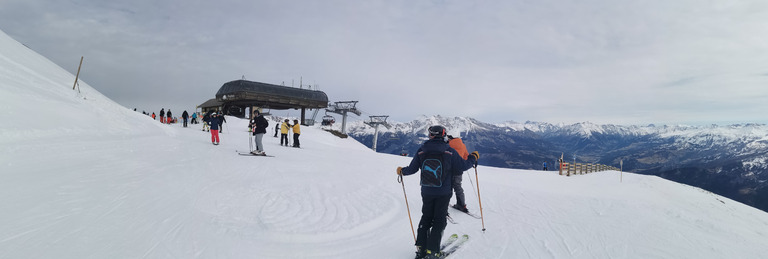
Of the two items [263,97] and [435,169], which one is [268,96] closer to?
[263,97]

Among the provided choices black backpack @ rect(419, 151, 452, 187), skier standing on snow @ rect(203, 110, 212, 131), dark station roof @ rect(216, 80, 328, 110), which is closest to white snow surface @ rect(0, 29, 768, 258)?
black backpack @ rect(419, 151, 452, 187)

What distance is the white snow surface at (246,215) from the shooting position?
14.1 feet

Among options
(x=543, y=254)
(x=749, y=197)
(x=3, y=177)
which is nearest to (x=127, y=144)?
(x=3, y=177)

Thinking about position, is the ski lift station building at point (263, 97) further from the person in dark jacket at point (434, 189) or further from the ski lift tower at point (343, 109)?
the person in dark jacket at point (434, 189)

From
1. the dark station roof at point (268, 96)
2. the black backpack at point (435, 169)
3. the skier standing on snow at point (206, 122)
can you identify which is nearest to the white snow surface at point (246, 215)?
the black backpack at point (435, 169)

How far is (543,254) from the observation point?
196 inches

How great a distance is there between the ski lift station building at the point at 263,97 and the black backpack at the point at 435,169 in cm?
4658

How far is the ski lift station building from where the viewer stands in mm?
46125

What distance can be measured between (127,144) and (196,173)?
5440 mm

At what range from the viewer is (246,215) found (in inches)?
229

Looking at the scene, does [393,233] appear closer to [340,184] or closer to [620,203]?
[340,184]

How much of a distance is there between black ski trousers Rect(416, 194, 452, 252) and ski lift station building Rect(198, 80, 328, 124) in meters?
46.6

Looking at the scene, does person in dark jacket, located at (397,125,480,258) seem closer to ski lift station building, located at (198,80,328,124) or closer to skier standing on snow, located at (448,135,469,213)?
skier standing on snow, located at (448,135,469,213)

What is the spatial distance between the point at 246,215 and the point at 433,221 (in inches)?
147
